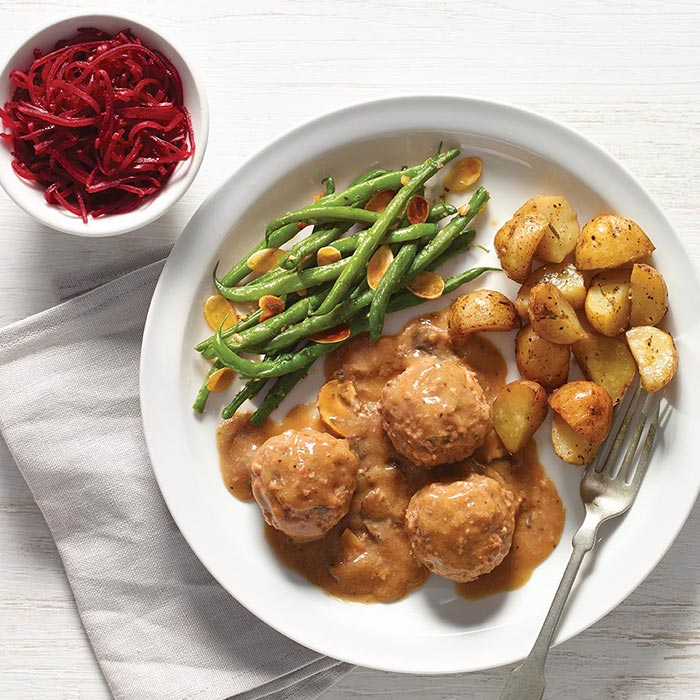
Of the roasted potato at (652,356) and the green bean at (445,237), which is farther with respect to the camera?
the green bean at (445,237)

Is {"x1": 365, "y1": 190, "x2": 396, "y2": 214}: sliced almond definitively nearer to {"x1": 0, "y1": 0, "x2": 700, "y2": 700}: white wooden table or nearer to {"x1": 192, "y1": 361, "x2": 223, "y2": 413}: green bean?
{"x1": 0, "y1": 0, "x2": 700, "y2": 700}: white wooden table

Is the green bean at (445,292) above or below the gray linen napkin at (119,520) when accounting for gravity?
above

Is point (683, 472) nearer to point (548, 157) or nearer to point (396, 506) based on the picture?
point (396, 506)

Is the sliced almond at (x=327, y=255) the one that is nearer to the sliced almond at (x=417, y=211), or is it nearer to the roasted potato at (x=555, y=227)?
the sliced almond at (x=417, y=211)

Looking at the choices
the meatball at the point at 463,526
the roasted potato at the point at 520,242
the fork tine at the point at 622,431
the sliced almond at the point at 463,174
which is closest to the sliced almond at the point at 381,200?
the sliced almond at the point at 463,174

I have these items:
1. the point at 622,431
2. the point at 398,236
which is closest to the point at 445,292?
the point at 398,236

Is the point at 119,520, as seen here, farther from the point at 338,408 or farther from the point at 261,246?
the point at 261,246

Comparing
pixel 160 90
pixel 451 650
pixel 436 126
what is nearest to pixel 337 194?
pixel 436 126
